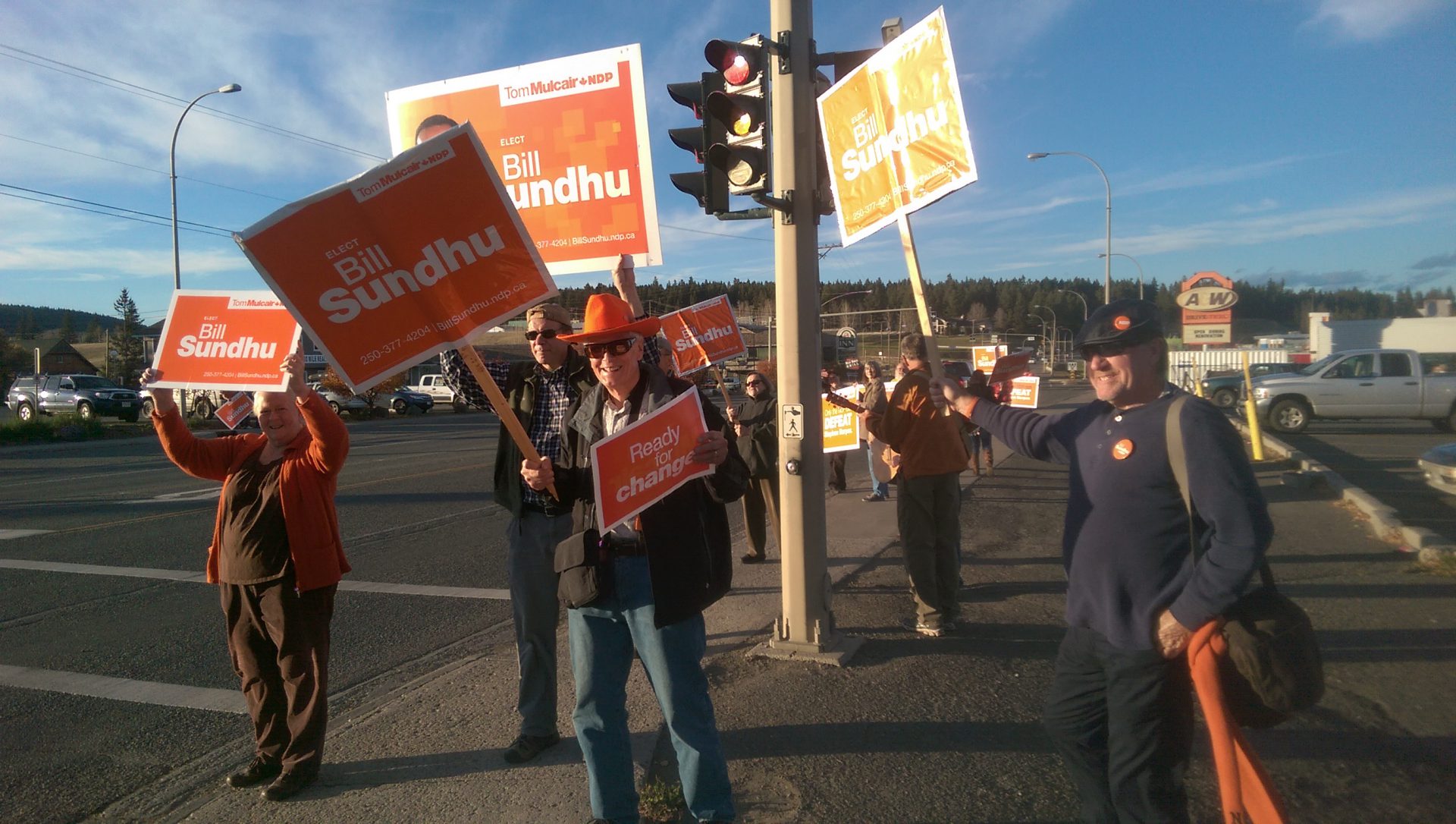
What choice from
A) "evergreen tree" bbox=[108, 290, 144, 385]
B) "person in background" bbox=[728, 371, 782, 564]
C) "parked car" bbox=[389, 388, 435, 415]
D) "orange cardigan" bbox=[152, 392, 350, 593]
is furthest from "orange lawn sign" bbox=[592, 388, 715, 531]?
"evergreen tree" bbox=[108, 290, 144, 385]

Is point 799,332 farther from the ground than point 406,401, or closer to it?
farther from the ground

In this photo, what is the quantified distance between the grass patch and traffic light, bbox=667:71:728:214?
1174 inches

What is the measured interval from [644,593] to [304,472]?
1766mm

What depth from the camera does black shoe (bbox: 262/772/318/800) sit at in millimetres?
3580

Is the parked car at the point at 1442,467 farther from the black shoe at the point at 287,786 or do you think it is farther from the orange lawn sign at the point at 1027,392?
the black shoe at the point at 287,786

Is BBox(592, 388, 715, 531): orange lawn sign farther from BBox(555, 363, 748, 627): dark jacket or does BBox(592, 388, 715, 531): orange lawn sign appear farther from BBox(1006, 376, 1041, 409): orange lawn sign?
BBox(1006, 376, 1041, 409): orange lawn sign

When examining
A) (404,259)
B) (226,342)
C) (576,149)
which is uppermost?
(576,149)

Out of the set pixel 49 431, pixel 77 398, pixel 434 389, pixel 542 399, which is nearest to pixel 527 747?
pixel 542 399

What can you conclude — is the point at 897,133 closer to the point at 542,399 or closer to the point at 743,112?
the point at 743,112

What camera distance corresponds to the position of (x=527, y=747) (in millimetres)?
3836

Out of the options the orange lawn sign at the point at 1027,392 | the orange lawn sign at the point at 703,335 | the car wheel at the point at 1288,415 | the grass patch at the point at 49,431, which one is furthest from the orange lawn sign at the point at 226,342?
the grass patch at the point at 49,431

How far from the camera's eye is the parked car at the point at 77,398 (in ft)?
112

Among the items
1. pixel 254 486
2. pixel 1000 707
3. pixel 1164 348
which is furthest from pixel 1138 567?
pixel 254 486

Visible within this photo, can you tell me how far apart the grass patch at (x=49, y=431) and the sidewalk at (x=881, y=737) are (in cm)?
2943
